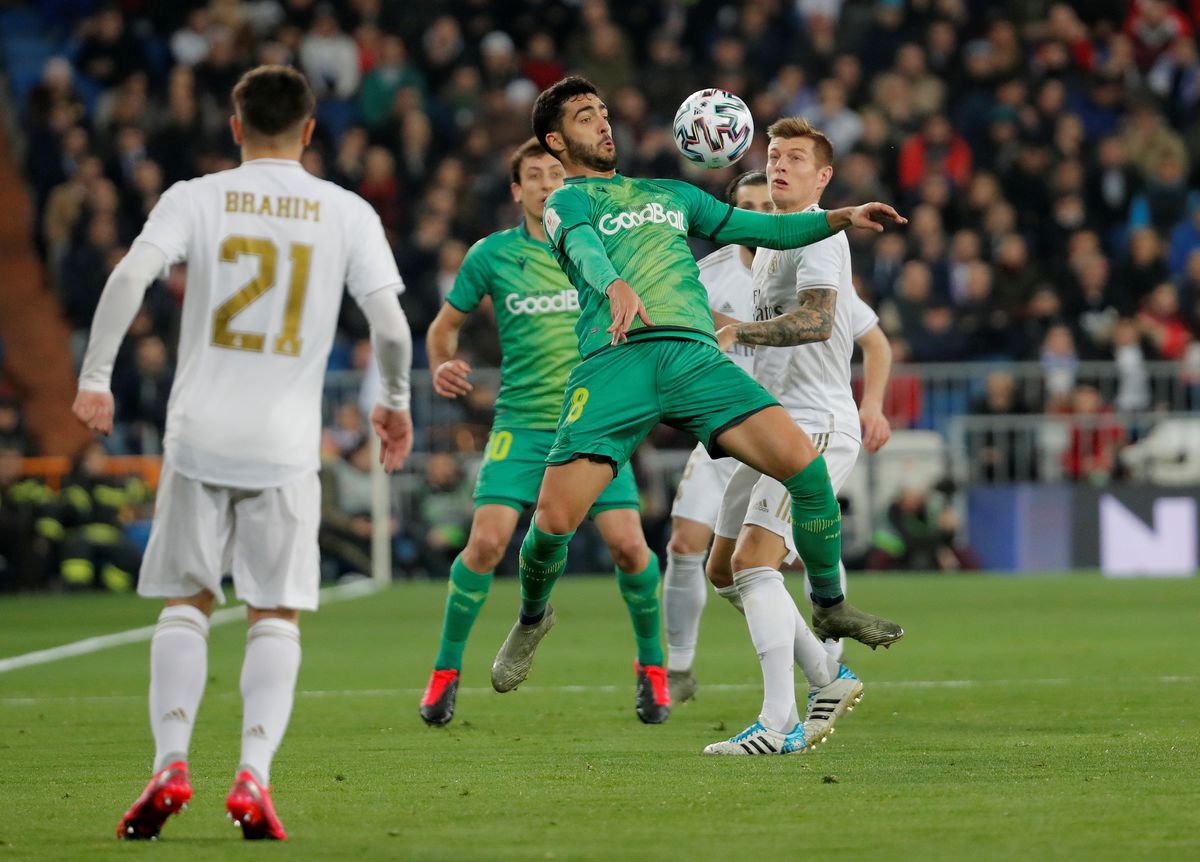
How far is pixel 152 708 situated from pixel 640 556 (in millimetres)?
3524

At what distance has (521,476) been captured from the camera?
8.95m

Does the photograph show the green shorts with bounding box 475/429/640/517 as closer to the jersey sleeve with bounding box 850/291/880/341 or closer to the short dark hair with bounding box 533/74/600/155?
the jersey sleeve with bounding box 850/291/880/341

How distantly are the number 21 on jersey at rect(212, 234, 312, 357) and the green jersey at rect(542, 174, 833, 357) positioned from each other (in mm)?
1411

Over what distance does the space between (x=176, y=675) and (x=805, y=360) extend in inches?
129

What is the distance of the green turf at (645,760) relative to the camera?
17.3 ft

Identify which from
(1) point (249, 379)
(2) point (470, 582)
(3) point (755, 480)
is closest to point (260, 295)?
(1) point (249, 379)

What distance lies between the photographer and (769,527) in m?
7.53

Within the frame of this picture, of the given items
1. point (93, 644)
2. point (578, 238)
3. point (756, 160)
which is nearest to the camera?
point (578, 238)

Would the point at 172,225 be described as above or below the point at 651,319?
above

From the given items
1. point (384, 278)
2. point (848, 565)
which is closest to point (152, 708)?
point (384, 278)

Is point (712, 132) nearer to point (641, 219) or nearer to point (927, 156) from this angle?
point (641, 219)

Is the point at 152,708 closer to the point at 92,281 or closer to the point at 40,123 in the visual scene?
the point at 92,281

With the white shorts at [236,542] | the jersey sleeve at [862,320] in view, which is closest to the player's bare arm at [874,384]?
the jersey sleeve at [862,320]

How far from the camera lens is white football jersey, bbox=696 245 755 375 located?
933 centimetres
